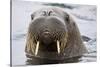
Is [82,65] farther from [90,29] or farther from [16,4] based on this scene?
[16,4]

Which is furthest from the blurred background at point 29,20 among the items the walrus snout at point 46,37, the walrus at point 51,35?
the walrus snout at point 46,37

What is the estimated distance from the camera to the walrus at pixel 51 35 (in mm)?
1840

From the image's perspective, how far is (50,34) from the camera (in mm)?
1854

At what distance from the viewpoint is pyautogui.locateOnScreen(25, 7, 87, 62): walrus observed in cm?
184

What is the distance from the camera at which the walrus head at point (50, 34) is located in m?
1.84

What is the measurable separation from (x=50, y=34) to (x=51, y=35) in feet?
0.04

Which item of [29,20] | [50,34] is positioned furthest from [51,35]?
[29,20]

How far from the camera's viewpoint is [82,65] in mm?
1980

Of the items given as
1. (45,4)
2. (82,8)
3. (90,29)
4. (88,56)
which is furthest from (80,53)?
(45,4)

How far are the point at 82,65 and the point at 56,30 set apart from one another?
46cm

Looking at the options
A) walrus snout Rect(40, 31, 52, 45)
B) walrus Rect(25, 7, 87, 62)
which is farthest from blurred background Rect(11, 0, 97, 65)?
walrus snout Rect(40, 31, 52, 45)

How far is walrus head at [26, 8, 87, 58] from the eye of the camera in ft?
6.03

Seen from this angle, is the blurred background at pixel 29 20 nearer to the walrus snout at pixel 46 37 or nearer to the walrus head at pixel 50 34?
the walrus head at pixel 50 34

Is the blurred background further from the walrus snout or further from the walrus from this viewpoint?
the walrus snout
